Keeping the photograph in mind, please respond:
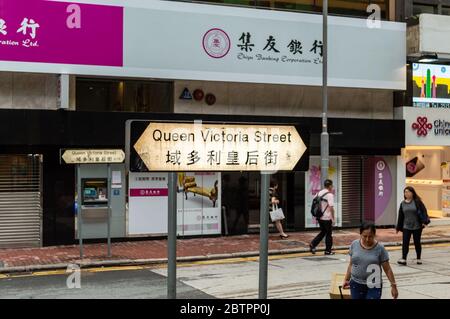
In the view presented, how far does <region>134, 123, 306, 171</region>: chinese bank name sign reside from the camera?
17.5 feet

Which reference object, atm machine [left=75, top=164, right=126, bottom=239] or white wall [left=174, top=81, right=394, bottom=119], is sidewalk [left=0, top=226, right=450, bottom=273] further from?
white wall [left=174, top=81, right=394, bottom=119]

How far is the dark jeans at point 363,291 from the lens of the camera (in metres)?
6.57

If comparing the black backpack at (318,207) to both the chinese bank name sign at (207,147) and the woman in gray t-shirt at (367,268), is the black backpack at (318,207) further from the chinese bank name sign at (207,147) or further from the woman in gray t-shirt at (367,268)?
the chinese bank name sign at (207,147)

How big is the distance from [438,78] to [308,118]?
5150 mm

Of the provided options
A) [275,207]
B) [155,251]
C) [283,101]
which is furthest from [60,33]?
[275,207]

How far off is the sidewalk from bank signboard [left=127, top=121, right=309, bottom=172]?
8.03 metres

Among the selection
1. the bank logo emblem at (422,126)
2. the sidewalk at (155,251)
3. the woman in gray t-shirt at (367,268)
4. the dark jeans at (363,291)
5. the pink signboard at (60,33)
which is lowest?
the sidewalk at (155,251)

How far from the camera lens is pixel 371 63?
1819cm

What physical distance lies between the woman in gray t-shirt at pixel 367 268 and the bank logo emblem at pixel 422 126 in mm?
13323

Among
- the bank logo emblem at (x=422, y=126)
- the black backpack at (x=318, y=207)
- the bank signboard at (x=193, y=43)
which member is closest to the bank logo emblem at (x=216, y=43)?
the bank signboard at (x=193, y=43)

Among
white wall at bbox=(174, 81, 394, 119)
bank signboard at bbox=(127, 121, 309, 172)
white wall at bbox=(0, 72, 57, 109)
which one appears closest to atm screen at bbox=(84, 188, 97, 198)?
white wall at bbox=(0, 72, 57, 109)

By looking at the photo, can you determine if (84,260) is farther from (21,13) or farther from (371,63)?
(371,63)

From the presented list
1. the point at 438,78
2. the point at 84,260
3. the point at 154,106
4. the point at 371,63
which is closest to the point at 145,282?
the point at 84,260

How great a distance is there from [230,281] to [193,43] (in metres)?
7.47
